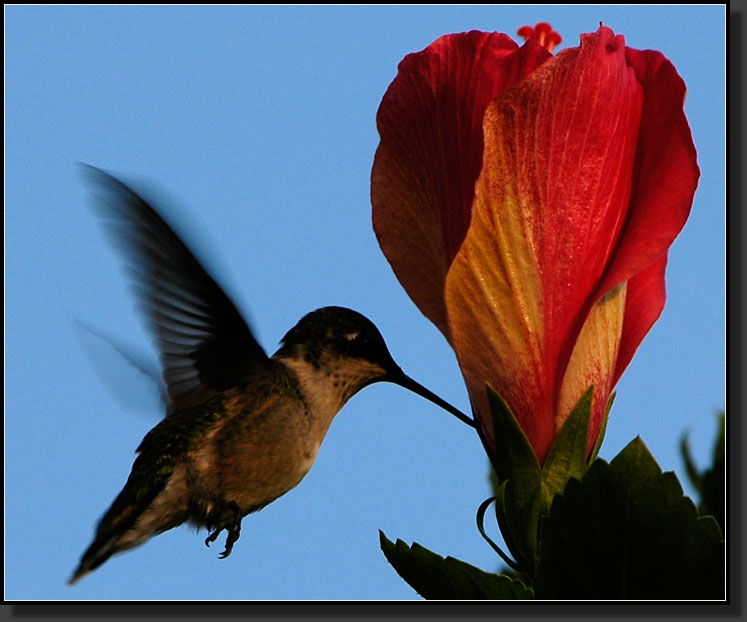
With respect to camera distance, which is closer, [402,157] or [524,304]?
[524,304]

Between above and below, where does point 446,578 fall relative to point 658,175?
below

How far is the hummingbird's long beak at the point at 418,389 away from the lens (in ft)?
5.53

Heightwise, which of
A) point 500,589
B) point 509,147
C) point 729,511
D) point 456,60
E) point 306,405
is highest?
point 456,60

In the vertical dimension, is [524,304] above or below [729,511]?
above

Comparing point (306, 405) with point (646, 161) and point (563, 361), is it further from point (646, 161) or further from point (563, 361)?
point (646, 161)

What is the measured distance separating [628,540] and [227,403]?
898mm

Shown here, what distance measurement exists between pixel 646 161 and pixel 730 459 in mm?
478

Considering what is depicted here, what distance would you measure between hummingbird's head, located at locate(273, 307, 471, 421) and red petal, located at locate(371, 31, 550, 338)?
10.3 inches

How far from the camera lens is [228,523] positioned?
183cm

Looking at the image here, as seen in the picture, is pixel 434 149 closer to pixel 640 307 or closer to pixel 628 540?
pixel 640 307

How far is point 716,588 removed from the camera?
133 cm

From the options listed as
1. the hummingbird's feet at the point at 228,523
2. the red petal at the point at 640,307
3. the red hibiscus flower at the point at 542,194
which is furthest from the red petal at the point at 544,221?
the hummingbird's feet at the point at 228,523

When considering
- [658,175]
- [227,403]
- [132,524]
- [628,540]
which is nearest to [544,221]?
[658,175]

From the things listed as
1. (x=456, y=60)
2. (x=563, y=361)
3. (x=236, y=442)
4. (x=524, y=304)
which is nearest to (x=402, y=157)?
(x=456, y=60)
